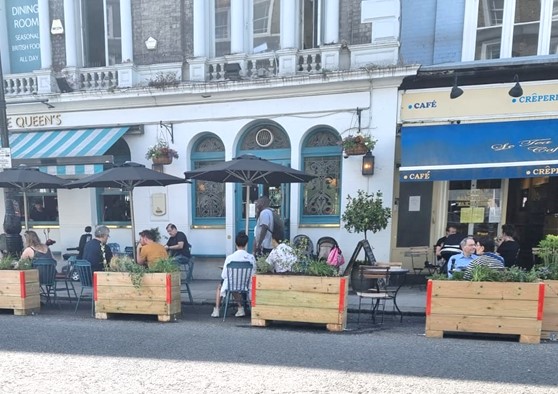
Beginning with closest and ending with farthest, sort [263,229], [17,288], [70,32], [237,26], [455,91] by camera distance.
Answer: [17,288] → [263,229] → [455,91] → [237,26] → [70,32]

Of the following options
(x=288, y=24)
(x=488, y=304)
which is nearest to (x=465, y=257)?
(x=488, y=304)

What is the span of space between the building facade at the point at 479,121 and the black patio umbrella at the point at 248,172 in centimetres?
252

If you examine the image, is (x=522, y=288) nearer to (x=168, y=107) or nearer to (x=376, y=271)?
(x=376, y=271)

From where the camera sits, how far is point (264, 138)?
356 inches

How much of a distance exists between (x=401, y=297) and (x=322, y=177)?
10.5ft

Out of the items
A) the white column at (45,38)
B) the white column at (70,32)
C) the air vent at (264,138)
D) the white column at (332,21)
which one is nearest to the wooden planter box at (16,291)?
the air vent at (264,138)

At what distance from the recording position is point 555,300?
4750 mm

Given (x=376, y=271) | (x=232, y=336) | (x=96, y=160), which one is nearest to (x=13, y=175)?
(x=96, y=160)

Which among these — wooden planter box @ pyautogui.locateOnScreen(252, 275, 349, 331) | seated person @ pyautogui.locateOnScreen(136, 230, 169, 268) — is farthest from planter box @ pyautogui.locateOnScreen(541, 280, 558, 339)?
seated person @ pyautogui.locateOnScreen(136, 230, 169, 268)

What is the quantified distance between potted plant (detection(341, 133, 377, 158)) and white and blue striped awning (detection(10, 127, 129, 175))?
5.58 m

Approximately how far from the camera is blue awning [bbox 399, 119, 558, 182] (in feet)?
22.7

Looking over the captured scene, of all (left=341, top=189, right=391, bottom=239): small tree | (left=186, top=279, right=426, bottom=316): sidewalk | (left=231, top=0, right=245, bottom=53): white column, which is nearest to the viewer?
(left=186, top=279, right=426, bottom=316): sidewalk

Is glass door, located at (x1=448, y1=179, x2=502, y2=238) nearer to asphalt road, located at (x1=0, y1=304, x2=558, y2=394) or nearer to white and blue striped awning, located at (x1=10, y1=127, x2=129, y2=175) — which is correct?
asphalt road, located at (x1=0, y1=304, x2=558, y2=394)

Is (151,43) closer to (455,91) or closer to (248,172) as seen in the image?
(248,172)
